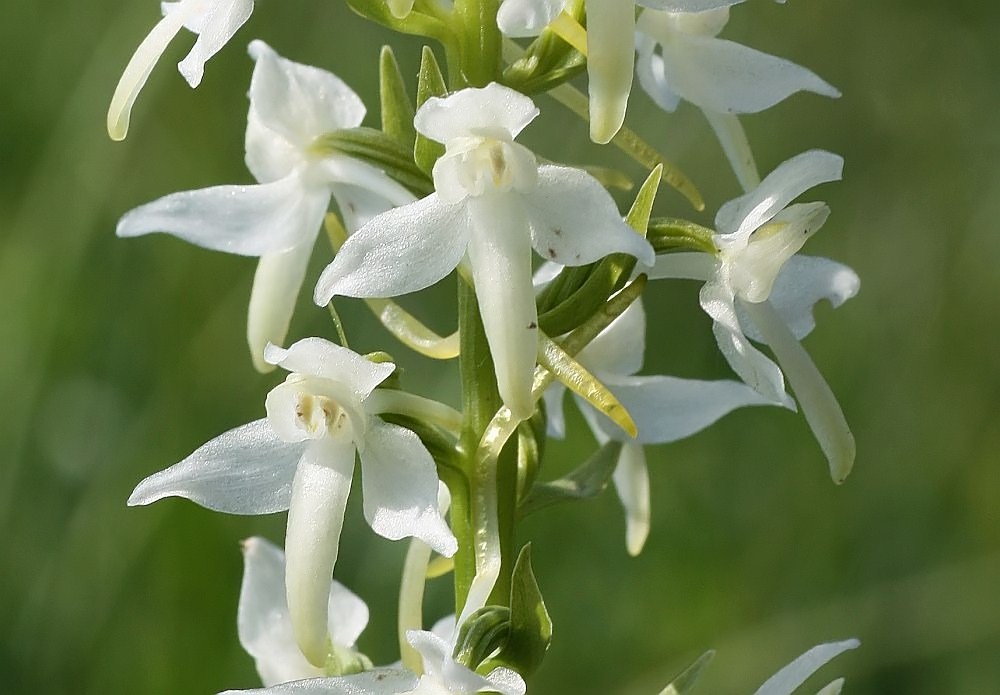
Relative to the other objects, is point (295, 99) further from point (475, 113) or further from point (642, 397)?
point (642, 397)

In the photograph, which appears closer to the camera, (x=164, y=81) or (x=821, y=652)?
(x=821, y=652)

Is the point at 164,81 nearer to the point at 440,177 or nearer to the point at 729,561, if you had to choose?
the point at 729,561

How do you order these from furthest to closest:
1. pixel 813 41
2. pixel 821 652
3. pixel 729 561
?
pixel 813 41 → pixel 729 561 → pixel 821 652

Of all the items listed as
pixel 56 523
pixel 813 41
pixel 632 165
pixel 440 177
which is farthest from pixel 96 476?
pixel 813 41

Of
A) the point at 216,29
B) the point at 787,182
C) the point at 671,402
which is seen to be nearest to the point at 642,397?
the point at 671,402

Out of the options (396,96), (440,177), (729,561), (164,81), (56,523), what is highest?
(164,81)

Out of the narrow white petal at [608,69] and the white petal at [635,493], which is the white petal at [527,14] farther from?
the white petal at [635,493]
